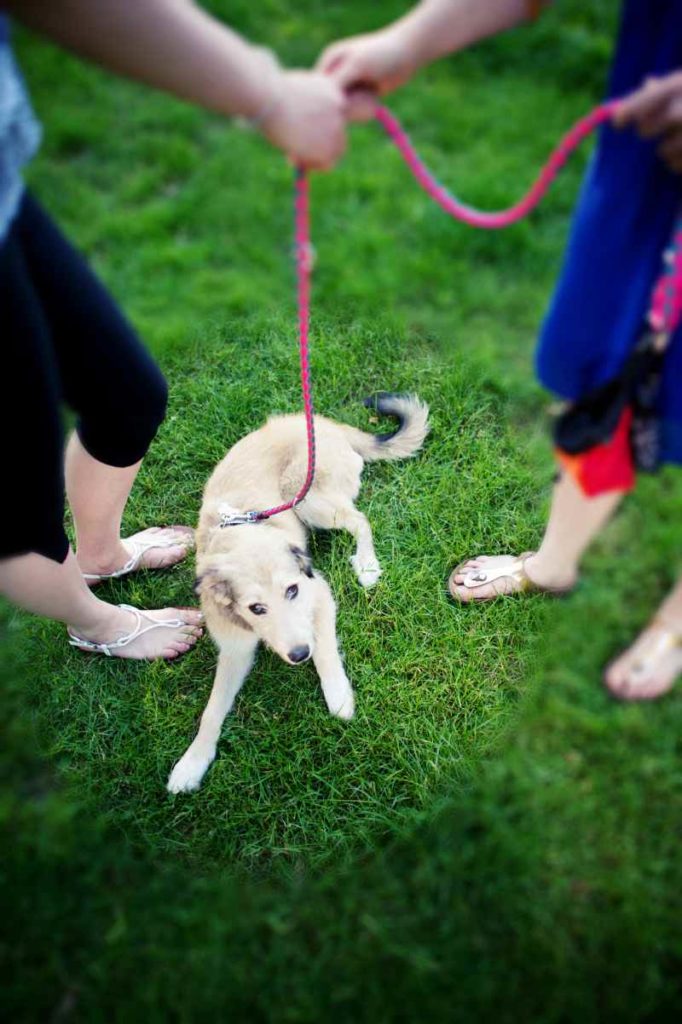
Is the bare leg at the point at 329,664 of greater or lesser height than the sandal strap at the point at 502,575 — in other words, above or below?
below

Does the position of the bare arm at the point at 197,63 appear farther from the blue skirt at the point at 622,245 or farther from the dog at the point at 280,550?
the dog at the point at 280,550

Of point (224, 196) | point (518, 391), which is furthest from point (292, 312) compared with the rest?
point (224, 196)

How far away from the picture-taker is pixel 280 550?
2211 mm

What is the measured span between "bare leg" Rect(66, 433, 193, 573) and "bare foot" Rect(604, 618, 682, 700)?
60.3 inches

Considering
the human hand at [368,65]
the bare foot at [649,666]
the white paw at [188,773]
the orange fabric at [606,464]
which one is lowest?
the white paw at [188,773]

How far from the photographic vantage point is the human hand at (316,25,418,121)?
139 centimetres

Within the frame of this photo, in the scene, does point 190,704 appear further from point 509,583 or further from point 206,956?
point 509,583

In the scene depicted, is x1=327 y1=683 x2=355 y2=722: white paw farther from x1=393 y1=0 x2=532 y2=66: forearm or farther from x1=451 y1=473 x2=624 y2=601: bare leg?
x1=393 y1=0 x2=532 y2=66: forearm

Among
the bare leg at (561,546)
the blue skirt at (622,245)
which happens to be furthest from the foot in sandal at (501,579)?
the blue skirt at (622,245)

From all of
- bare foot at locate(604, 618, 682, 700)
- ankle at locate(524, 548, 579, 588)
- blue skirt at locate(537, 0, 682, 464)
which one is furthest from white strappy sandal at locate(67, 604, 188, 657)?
blue skirt at locate(537, 0, 682, 464)

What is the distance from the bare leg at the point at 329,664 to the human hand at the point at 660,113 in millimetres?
1591

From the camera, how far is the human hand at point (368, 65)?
139 cm

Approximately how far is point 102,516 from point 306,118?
143cm

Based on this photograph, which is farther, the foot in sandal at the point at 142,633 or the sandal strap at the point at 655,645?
the foot in sandal at the point at 142,633
